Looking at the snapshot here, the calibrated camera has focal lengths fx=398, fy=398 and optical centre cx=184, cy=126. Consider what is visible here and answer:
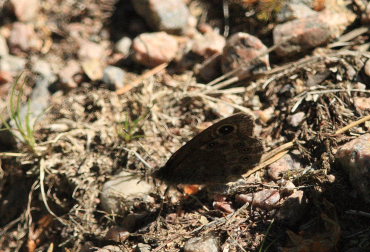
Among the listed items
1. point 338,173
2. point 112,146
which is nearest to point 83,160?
point 112,146

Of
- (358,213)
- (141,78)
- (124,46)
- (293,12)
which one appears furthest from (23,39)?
(358,213)

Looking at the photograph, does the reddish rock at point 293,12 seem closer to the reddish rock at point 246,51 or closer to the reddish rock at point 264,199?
the reddish rock at point 246,51

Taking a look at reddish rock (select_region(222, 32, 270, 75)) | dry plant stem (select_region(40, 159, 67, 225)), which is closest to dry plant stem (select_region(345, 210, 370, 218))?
reddish rock (select_region(222, 32, 270, 75))

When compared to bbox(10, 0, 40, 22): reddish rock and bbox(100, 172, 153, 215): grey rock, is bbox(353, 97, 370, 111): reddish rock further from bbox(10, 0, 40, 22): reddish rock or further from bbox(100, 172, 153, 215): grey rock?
bbox(10, 0, 40, 22): reddish rock

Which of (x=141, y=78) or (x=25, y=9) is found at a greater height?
(x=25, y=9)

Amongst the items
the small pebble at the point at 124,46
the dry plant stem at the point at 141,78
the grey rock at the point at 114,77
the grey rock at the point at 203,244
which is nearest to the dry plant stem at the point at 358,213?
the grey rock at the point at 203,244

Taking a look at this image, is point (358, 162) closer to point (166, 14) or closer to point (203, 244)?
point (203, 244)
